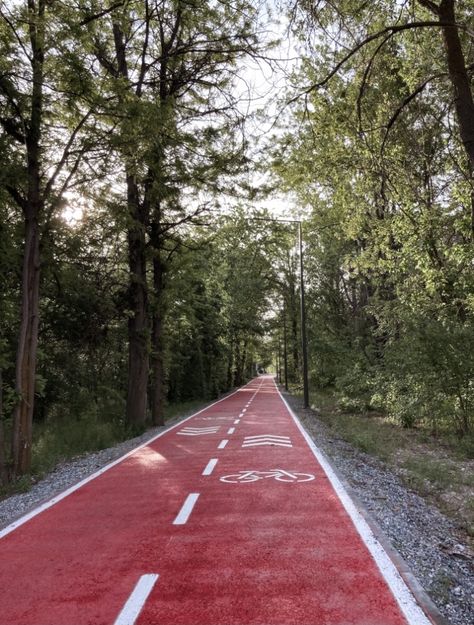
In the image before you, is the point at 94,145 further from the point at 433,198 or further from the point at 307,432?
the point at 433,198

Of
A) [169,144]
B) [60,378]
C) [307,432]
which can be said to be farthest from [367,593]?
[60,378]

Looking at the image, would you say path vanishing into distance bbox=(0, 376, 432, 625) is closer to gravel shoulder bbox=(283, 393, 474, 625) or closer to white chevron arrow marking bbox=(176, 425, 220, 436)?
gravel shoulder bbox=(283, 393, 474, 625)

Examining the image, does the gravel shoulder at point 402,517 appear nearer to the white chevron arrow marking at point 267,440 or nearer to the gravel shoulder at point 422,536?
the gravel shoulder at point 422,536

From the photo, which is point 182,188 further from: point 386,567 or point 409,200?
point 386,567

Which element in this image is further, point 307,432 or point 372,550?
point 307,432

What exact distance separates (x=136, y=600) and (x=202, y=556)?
109cm

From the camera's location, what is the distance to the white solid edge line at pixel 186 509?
6.43 metres

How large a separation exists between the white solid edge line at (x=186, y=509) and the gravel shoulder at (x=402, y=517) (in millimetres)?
2449

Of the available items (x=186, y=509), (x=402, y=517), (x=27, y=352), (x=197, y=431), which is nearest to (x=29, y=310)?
(x=27, y=352)

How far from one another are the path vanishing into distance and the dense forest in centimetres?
419

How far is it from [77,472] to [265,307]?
37463mm

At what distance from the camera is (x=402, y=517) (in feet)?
21.9

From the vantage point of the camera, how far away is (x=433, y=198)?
57.1 feet

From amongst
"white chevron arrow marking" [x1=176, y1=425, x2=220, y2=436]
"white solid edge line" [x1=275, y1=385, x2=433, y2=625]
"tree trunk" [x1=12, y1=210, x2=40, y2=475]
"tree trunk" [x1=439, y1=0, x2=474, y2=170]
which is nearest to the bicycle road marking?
"white solid edge line" [x1=275, y1=385, x2=433, y2=625]
